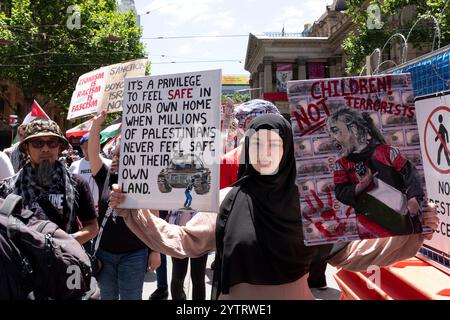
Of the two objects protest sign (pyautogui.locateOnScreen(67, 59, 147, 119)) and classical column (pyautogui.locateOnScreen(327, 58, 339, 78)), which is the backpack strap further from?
classical column (pyautogui.locateOnScreen(327, 58, 339, 78))

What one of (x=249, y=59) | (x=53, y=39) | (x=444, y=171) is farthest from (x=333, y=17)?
(x=444, y=171)

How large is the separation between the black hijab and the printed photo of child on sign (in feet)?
0.35

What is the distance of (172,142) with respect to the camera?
8.30ft

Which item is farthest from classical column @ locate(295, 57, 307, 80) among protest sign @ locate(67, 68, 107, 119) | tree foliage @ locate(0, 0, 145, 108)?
protest sign @ locate(67, 68, 107, 119)

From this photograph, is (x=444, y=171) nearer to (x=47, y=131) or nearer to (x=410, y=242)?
(x=410, y=242)

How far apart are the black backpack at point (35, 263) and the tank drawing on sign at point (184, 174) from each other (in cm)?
64

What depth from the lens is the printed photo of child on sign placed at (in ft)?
6.84

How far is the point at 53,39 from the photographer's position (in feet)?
80.8

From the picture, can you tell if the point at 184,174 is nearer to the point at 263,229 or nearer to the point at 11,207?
the point at 263,229

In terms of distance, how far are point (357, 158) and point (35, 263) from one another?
1.53 m

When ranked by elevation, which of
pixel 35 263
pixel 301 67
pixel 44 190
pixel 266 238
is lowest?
pixel 35 263

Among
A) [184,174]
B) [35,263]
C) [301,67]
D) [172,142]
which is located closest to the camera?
[35,263]

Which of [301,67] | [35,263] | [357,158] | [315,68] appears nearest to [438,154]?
[357,158]

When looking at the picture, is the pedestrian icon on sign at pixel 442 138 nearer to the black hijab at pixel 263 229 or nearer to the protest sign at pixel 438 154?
the protest sign at pixel 438 154
